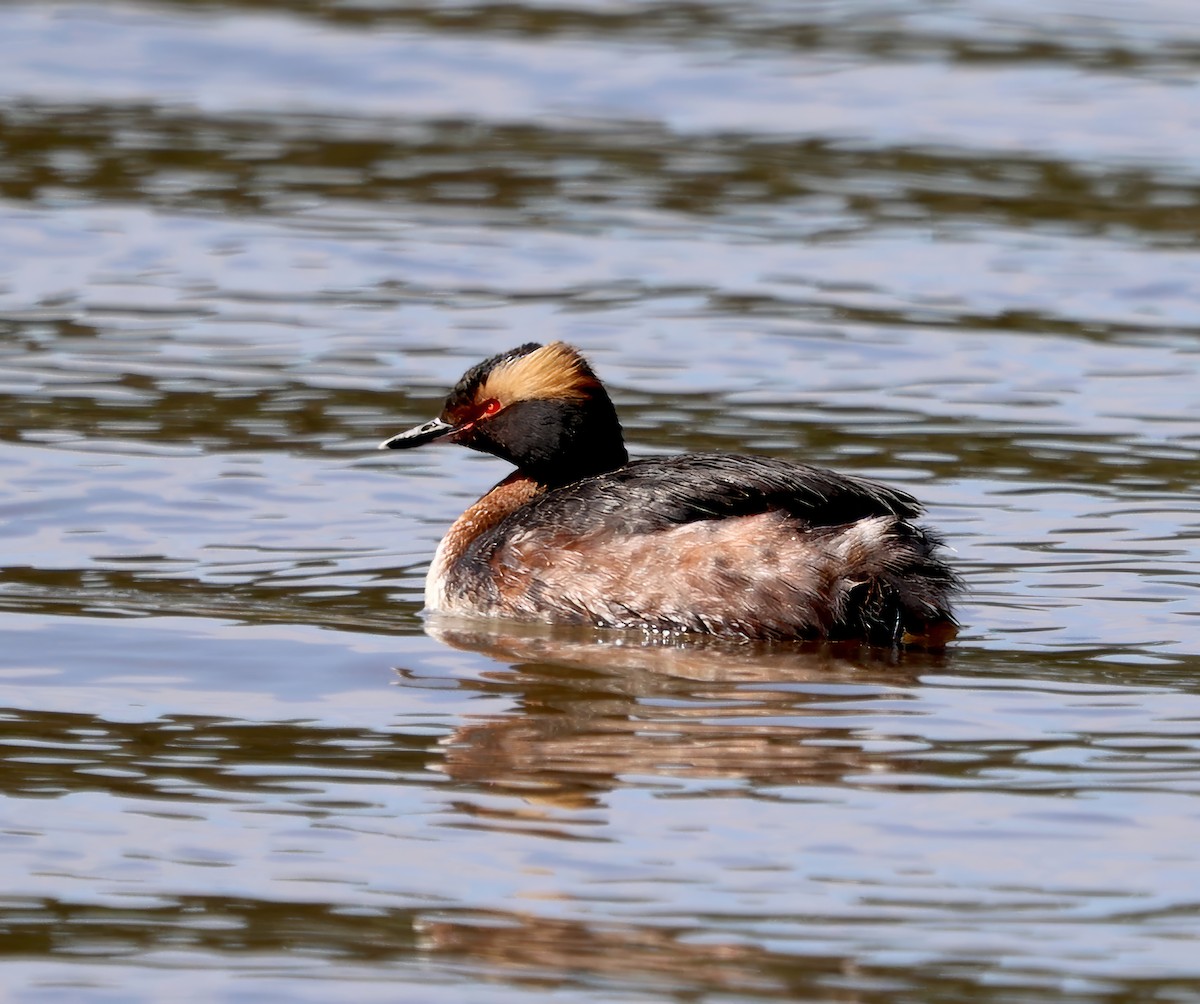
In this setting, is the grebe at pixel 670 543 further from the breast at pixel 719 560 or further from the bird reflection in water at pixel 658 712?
the bird reflection in water at pixel 658 712

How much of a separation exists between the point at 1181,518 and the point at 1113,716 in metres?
2.72

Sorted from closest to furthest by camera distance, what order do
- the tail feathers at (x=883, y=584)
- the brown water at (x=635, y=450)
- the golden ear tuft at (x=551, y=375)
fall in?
1. the brown water at (x=635, y=450)
2. the tail feathers at (x=883, y=584)
3. the golden ear tuft at (x=551, y=375)

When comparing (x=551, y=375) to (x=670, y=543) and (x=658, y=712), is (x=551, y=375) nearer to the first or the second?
(x=670, y=543)

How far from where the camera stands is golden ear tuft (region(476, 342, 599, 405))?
30.3 feet

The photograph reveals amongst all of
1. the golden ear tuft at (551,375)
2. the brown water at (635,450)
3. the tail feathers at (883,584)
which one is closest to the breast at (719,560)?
the tail feathers at (883,584)

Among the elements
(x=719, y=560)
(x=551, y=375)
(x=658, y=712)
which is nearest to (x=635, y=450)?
(x=551, y=375)

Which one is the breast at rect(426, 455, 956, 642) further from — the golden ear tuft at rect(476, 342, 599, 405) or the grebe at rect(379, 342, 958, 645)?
the golden ear tuft at rect(476, 342, 599, 405)

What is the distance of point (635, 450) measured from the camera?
11172 millimetres

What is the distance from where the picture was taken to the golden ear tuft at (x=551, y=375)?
9.25 metres

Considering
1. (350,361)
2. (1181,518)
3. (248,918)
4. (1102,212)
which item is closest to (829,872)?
(248,918)

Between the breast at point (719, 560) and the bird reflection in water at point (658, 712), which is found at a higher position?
the breast at point (719, 560)

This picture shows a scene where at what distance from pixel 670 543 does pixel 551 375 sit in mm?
1014

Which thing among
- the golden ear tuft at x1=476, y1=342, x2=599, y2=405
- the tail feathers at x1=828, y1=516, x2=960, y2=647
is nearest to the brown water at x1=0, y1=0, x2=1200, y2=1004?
the tail feathers at x1=828, y1=516, x2=960, y2=647

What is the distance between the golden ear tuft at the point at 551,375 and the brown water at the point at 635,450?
84 centimetres
